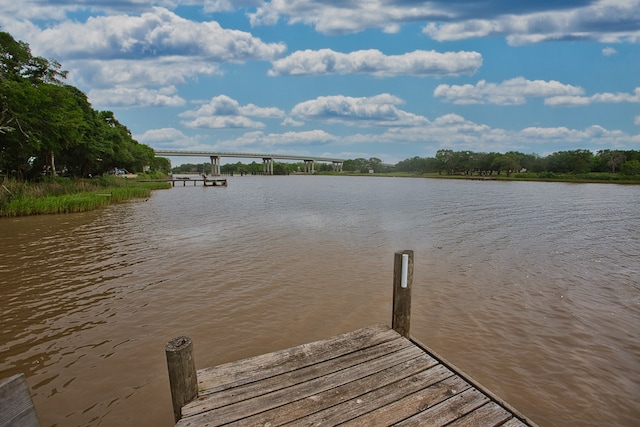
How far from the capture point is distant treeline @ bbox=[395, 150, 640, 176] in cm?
9044

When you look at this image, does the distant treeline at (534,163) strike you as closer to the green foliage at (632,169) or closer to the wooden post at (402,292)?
the green foliage at (632,169)

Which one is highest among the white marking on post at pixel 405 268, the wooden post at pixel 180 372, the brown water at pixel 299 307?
the white marking on post at pixel 405 268

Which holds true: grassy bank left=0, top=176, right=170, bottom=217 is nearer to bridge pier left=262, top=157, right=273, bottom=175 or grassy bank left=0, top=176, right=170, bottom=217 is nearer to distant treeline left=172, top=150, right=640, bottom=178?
distant treeline left=172, top=150, right=640, bottom=178

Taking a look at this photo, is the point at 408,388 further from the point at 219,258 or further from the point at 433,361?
the point at 219,258

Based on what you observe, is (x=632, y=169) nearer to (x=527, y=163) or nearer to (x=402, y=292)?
(x=527, y=163)

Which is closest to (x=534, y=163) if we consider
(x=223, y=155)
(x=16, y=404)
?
(x=223, y=155)

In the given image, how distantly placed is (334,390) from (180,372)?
5.28 ft

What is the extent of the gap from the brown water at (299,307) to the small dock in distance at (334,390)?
151 cm

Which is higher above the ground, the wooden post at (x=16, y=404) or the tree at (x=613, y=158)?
the tree at (x=613, y=158)

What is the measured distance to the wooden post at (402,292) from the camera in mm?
5008

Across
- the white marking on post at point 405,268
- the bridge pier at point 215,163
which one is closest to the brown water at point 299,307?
the white marking on post at point 405,268

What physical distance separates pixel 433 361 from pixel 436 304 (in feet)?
13.3

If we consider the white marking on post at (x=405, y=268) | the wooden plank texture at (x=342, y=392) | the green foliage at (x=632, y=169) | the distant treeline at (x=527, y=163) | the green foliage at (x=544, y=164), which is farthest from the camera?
the distant treeline at (x=527, y=163)

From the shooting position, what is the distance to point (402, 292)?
508cm
